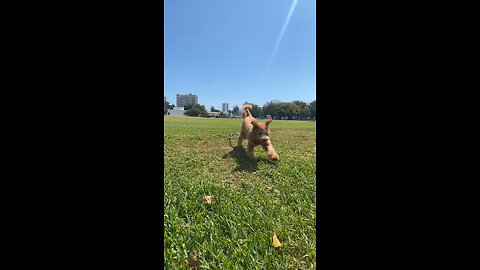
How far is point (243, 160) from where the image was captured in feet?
8.21

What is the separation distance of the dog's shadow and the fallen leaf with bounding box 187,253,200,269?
1.24 metres

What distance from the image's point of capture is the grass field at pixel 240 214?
0.95 meters

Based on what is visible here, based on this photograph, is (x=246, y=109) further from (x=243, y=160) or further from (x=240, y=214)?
(x=240, y=214)

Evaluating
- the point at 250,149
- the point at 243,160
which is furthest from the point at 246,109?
the point at 243,160

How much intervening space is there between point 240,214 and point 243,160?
1235 millimetres

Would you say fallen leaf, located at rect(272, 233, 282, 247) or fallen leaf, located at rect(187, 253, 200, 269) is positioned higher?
fallen leaf, located at rect(272, 233, 282, 247)

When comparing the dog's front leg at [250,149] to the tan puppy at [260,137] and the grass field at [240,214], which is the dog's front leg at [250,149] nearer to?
the tan puppy at [260,137]

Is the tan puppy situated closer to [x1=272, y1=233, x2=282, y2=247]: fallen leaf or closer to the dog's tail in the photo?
the dog's tail

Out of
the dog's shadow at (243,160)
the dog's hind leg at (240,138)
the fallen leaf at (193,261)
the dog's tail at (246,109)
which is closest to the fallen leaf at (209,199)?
the fallen leaf at (193,261)

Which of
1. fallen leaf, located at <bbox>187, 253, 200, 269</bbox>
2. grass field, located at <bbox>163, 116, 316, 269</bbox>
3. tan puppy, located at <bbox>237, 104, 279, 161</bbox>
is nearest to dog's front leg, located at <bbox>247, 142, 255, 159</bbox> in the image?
tan puppy, located at <bbox>237, 104, 279, 161</bbox>

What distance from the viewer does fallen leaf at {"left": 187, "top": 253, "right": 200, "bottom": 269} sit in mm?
910

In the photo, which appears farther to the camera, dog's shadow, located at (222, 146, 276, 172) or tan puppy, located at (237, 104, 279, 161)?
tan puppy, located at (237, 104, 279, 161)
